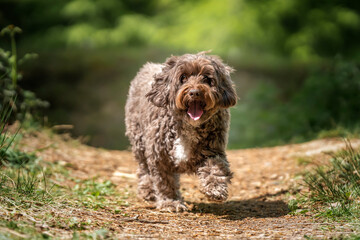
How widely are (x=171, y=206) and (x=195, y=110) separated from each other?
4.08 feet

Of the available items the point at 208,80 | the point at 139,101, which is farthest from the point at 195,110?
the point at 139,101

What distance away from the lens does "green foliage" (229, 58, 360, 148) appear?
9.22 metres

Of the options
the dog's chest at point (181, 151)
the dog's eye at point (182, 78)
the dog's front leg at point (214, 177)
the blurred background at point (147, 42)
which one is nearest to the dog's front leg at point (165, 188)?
the dog's chest at point (181, 151)

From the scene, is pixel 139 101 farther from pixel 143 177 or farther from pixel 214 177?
pixel 214 177

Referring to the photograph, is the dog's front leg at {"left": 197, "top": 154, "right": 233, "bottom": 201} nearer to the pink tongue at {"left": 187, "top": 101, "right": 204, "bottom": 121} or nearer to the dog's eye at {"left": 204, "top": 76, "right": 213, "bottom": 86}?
the pink tongue at {"left": 187, "top": 101, "right": 204, "bottom": 121}

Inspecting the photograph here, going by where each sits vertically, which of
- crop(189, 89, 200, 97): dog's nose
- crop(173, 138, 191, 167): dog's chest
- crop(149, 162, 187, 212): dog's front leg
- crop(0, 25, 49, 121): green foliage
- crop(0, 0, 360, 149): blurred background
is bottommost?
crop(149, 162, 187, 212): dog's front leg

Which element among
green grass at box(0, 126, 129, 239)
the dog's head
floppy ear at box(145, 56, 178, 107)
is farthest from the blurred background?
the dog's head

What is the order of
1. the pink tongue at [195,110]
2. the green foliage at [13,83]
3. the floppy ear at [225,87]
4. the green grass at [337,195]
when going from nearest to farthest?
the green grass at [337,195] → the pink tongue at [195,110] → the floppy ear at [225,87] → the green foliage at [13,83]

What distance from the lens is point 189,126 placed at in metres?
4.61

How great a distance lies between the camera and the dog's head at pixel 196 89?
4.38 metres

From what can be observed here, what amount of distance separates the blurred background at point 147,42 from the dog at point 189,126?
6.71 m

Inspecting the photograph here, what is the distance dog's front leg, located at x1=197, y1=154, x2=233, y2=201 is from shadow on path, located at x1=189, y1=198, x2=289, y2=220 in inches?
14.7

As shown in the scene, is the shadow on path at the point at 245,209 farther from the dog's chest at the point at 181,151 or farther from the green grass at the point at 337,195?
the dog's chest at the point at 181,151

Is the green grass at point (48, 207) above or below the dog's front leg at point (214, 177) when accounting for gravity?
below
